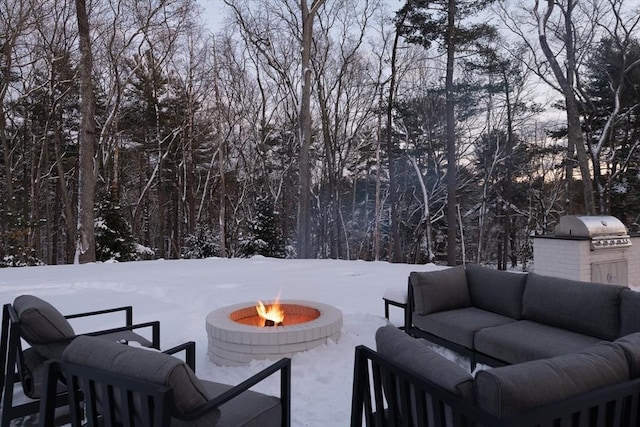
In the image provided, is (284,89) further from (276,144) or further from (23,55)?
(23,55)

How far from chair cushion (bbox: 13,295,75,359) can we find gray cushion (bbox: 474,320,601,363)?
9.31ft

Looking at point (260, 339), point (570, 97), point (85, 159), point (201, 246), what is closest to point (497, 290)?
point (260, 339)

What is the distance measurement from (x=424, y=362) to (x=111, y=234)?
12937 mm

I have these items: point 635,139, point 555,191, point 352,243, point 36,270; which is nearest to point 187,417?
point 36,270

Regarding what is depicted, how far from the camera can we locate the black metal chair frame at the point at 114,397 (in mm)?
1435

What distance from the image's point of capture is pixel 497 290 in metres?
3.61

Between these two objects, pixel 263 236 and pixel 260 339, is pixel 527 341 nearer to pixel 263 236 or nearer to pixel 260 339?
pixel 260 339

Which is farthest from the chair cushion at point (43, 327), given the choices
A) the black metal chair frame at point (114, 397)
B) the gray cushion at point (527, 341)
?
the gray cushion at point (527, 341)

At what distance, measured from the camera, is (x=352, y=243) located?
23.2 m

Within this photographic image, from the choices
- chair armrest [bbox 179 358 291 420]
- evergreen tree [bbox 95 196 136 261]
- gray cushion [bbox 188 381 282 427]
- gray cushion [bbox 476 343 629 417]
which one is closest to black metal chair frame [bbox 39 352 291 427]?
chair armrest [bbox 179 358 291 420]

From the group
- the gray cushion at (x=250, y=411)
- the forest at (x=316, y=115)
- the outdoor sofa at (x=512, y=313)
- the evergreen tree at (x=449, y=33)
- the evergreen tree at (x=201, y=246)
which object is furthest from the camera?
the evergreen tree at (x=201, y=246)

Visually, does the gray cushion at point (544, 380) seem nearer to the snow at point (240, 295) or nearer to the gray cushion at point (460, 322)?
the snow at point (240, 295)

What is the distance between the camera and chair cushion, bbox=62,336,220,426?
1.49m

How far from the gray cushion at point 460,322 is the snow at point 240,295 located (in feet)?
1.01
